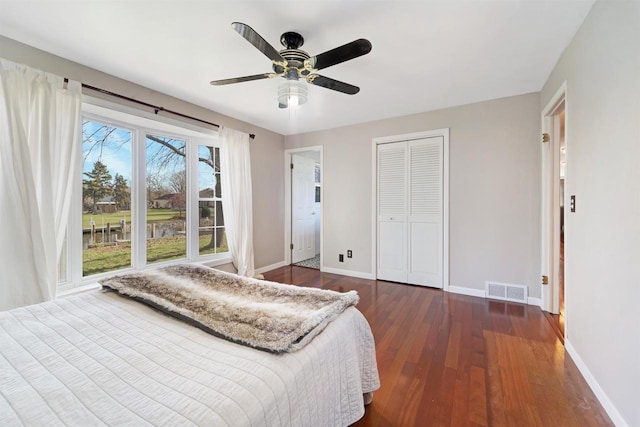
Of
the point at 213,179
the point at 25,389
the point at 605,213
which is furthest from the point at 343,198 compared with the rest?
the point at 25,389

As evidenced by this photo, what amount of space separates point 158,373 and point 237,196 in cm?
288

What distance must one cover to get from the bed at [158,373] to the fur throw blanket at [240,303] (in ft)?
0.13

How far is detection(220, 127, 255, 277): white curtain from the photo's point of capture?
3.47 m

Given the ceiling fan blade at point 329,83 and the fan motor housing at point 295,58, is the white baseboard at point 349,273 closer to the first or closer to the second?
the ceiling fan blade at point 329,83

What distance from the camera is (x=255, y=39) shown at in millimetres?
1415

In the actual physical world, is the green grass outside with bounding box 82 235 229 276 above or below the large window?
below

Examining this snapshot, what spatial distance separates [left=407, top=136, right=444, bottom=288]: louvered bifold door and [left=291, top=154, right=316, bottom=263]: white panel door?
2034 mm

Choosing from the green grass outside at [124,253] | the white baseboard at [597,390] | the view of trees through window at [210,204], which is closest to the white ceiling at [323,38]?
the view of trees through window at [210,204]

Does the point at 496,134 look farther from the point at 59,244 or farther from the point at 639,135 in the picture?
the point at 59,244

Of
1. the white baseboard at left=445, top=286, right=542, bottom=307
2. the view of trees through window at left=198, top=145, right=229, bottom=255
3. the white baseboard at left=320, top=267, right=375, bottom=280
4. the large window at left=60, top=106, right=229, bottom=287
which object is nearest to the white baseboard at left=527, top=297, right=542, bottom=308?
the white baseboard at left=445, top=286, right=542, bottom=307

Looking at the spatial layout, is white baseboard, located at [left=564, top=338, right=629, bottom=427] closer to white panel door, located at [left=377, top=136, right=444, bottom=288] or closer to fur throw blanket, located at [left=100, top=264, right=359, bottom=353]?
fur throw blanket, located at [left=100, top=264, right=359, bottom=353]

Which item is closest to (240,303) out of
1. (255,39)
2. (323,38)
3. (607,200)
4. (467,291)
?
(255,39)

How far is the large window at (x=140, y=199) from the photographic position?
8.26 ft

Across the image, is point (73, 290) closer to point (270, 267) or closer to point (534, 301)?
point (270, 267)
